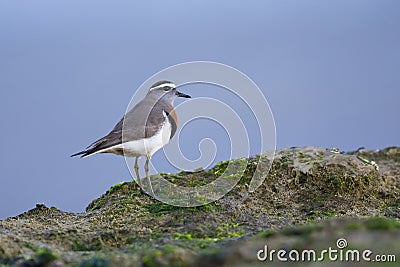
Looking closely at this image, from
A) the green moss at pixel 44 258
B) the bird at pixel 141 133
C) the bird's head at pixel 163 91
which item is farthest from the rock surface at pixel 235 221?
the bird's head at pixel 163 91

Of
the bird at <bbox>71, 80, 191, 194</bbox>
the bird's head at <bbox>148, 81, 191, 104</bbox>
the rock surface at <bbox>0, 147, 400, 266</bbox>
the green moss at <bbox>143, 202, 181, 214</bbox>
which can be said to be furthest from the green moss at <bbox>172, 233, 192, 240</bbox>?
the bird's head at <bbox>148, 81, 191, 104</bbox>

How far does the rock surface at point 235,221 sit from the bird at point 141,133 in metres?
0.57

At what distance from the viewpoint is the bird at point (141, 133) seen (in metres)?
7.82

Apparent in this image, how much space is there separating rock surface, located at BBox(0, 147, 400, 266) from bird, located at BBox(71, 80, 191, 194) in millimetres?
568

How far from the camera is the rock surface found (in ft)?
11.8

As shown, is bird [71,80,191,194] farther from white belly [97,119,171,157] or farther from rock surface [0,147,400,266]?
rock surface [0,147,400,266]

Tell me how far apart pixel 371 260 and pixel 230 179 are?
424 cm

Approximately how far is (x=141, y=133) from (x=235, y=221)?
7.83 ft

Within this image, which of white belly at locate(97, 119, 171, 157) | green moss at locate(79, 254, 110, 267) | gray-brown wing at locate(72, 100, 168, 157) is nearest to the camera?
green moss at locate(79, 254, 110, 267)

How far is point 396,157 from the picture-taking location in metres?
9.48

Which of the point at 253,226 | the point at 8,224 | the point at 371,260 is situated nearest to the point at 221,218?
the point at 253,226

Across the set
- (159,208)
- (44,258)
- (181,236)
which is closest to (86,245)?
(181,236)

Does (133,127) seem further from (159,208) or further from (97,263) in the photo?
(97,263)

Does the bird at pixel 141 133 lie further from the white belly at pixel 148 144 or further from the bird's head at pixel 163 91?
the bird's head at pixel 163 91
